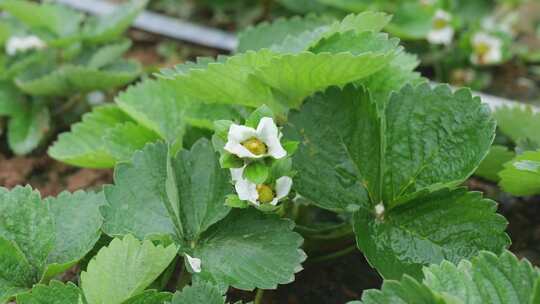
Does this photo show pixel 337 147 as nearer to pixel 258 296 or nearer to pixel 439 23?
pixel 258 296

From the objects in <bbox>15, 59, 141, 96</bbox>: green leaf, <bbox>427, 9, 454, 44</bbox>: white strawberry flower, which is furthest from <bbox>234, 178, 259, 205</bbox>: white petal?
<bbox>427, 9, 454, 44</bbox>: white strawberry flower

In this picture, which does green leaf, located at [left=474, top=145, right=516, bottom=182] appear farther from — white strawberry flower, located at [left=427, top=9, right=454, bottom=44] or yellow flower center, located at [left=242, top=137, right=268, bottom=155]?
white strawberry flower, located at [left=427, top=9, right=454, bottom=44]

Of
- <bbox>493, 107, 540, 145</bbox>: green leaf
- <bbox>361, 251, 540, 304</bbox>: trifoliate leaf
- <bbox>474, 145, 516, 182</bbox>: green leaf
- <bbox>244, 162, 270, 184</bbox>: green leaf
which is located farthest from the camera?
<bbox>493, 107, 540, 145</bbox>: green leaf

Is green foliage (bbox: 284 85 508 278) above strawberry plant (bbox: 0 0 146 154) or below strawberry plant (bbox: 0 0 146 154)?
above

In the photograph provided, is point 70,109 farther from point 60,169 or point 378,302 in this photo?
point 378,302

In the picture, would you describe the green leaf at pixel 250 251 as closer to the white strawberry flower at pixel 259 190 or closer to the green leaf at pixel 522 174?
the white strawberry flower at pixel 259 190

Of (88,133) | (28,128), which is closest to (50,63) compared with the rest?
(28,128)
